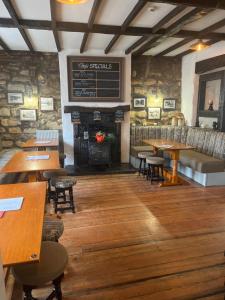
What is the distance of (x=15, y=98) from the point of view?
576 cm

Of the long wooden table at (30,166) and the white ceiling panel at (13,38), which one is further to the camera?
the white ceiling panel at (13,38)

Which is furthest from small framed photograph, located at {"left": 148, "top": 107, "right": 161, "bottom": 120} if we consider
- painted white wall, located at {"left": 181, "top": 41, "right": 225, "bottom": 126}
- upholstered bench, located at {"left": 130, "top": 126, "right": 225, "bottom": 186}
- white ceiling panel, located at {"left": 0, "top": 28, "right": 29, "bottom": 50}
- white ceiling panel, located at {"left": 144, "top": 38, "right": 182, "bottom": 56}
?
white ceiling panel, located at {"left": 0, "top": 28, "right": 29, "bottom": 50}

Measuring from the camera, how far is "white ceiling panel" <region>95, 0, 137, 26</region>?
305cm

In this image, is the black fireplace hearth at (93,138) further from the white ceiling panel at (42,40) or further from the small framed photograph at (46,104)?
the white ceiling panel at (42,40)

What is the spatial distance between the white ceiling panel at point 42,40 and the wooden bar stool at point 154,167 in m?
3.10

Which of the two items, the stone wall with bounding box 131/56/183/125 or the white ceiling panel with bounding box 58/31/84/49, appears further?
the stone wall with bounding box 131/56/183/125

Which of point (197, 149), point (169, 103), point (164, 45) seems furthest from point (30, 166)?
point (169, 103)

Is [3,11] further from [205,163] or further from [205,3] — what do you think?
[205,163]

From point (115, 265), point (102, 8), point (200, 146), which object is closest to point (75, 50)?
point (102, 8)

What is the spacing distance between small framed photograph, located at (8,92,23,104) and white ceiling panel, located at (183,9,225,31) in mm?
4110

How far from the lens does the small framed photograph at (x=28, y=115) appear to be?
584cm

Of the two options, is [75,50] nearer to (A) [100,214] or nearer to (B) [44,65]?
(B) [44,65]

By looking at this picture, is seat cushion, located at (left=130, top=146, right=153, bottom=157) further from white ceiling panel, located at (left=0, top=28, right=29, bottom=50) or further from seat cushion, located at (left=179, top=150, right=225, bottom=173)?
white ceiling panel, located at (left=0, top=28, right=29, bottom=50)

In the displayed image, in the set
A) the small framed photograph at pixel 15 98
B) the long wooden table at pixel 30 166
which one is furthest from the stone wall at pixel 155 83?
the long wooden table at pixel 30 166
